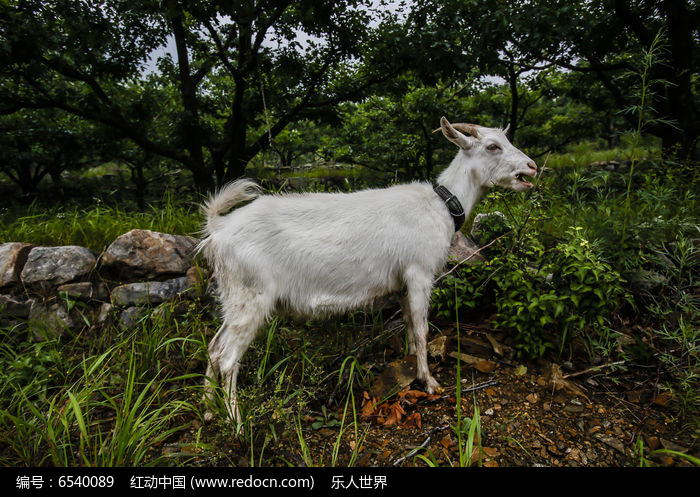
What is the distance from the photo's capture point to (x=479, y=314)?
2975 mm

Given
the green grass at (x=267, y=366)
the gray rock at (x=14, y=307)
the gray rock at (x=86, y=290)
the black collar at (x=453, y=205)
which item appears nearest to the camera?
the green grass at (x=267, y=366)

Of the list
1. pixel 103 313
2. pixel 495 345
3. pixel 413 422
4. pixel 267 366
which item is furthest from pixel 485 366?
pixel 103 313

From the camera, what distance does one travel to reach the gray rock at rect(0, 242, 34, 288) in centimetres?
275

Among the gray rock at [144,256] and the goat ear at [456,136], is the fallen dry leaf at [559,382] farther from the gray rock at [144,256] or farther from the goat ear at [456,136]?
the gray rock at [144,256]

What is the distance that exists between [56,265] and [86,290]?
1.13 ft

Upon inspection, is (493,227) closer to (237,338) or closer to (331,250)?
(331,250)

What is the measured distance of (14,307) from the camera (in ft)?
8.96

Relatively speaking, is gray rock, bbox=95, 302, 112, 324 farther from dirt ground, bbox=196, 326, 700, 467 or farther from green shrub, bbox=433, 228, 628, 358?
green shrub, bbox=433, 228, 628, 358

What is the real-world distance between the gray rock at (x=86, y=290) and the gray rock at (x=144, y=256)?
0.60 feet

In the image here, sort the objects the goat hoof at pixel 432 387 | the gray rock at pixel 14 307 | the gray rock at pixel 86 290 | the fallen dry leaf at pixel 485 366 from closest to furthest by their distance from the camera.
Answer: the goat hoof at pixel 432 387
the fallen dry leaf at pixel 485 366
the gray rock at pixel 14 307
the gray rock at pixel 86 290

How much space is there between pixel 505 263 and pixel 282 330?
2037 mm

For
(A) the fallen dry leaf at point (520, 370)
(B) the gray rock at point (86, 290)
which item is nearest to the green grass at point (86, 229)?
(B) the gray rock at point (86, 290)

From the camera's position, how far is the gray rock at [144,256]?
2.92m
